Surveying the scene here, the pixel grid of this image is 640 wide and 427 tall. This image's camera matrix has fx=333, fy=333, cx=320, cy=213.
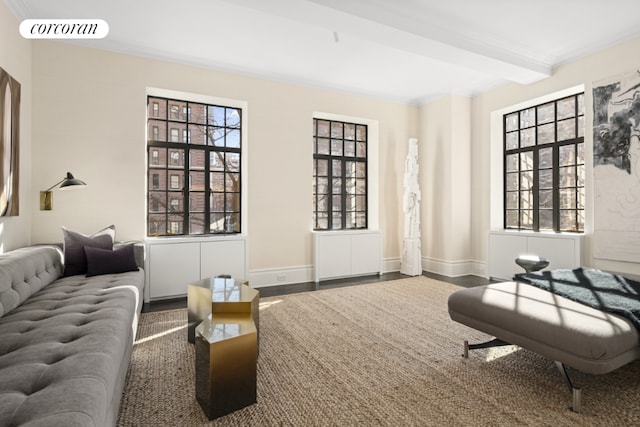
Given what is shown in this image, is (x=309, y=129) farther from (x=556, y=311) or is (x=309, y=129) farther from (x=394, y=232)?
(x=556, y=311)

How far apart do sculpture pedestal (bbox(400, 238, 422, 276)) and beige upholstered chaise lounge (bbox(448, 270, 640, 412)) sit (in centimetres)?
302

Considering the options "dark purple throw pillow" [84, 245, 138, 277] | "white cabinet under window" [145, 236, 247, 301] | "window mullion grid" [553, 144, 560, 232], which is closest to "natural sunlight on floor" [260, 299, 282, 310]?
"white cabinet under window" [145, 236, 247, 301]

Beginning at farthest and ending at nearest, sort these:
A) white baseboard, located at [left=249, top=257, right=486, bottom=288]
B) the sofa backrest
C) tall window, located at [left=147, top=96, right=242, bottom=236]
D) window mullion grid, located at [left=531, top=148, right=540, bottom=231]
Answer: window mullion grid, located at [left=531, top=148, right=540, bottom=231] → white baseboard, located at [left=249, top=257, right=486, bottom=288] → tall window, located at [left=147, top=96, right=242, bottom=236] → the sofa backrest

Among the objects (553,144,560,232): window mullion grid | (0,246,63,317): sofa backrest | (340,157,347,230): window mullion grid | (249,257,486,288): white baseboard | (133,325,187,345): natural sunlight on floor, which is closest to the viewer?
(0,246,63,317): sofa backrest

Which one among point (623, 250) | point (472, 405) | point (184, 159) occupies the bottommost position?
point (472, 405)

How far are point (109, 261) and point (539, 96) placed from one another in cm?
583

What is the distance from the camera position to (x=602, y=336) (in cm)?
184

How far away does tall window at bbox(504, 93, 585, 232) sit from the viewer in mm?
4648

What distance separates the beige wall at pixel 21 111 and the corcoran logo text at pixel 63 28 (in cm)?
11

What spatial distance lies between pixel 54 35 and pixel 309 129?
129 inches

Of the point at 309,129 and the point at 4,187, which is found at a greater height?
the point at 309,129

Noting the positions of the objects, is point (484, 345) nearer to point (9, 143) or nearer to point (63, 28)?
point (9, 143)

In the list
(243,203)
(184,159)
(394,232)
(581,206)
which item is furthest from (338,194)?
(581,206)

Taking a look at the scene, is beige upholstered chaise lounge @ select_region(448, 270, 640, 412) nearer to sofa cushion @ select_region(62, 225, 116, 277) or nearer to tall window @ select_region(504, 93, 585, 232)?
tall window @ select_region(504, 93, 585, 232)
